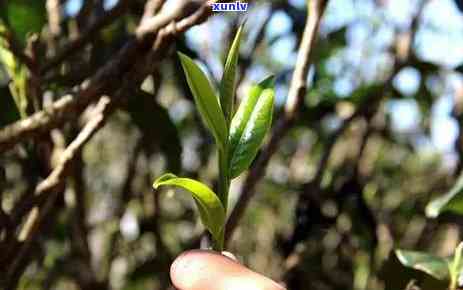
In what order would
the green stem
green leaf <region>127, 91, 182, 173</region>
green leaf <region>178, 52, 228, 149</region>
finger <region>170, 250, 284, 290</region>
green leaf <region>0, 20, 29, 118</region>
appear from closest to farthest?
finger <region>170, 250, 284, 290</region>, green leaf <region>178, 52, 228, 149</region>, the green stem, green leaf <region>0, 20, 29, 118</region>, green leaf <region>127, 91, 182, 173</region>

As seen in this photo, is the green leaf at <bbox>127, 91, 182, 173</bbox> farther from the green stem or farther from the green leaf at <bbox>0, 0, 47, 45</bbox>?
the green stem

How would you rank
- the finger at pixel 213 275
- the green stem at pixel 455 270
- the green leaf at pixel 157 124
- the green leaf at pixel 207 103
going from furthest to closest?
the green leaf at pixel 157 124
the green stem at pixel 455 270
the green leaf at pixel 207 103
the finger at pixel 213 275

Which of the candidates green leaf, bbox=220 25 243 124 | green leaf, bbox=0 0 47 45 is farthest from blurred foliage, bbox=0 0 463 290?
green leaf, bbox=220 25 243 124

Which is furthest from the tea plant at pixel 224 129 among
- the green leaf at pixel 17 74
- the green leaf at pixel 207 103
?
the green leaf at pixel 17 74

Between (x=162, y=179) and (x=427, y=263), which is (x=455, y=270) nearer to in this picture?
(x=427, y=263)

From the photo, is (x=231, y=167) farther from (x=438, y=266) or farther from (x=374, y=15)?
(x=374, y=15)

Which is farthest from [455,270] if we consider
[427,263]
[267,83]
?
[267,83]

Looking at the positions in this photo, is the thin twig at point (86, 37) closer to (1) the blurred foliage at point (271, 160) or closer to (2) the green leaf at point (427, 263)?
(1) the blurred foliage at point (271, 160)
